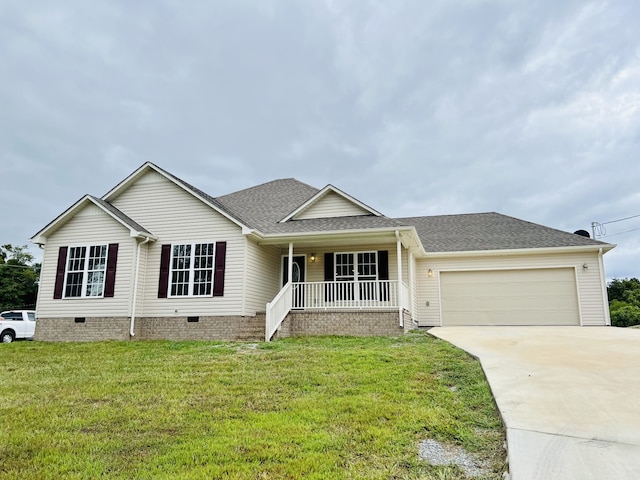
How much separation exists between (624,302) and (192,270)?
23436 millimetres

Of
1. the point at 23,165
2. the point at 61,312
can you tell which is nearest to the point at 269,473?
the point at 61,312

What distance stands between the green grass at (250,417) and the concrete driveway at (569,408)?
0.22 m

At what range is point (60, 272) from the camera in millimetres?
13000

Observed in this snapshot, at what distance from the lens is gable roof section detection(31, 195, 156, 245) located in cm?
1259

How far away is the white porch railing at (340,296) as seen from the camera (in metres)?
12.1

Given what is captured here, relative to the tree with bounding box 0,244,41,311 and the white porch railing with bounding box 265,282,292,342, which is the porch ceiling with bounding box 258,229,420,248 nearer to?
the white porch railing with bounding box 265,282,292,342

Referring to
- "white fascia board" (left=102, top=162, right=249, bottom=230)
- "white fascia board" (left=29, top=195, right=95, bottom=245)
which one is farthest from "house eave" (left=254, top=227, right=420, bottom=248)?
"white fascia board" (left=29, top=195, right=95, bottom=245)

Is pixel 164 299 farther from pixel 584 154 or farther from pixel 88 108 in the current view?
pixel 584 154

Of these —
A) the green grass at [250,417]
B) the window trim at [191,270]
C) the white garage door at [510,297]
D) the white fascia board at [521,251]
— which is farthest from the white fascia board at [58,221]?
the white garage door at [510,297]

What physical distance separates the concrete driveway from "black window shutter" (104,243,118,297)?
10085mm

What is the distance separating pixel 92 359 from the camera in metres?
8.55

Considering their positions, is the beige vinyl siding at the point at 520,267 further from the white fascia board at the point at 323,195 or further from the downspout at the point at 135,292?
the downspout at the point at 135,292

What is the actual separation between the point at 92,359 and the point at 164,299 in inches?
161

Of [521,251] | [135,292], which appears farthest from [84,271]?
A: [521,251]
